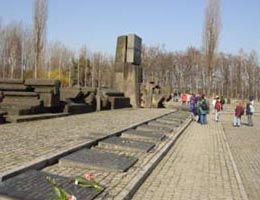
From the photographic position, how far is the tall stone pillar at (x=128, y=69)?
1297 inches

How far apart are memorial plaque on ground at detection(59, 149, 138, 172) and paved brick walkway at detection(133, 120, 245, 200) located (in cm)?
56

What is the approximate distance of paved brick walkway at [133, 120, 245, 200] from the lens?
7.05 m

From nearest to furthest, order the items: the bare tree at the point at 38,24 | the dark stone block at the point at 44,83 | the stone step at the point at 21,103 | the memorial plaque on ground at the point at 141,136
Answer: the memorial plaque on ground at the point at 141,136
the stone step at the point at 21,103
the dark stone block at the point at 44,83
the bare tree at the point at 38,24

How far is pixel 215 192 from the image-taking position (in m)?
7.31

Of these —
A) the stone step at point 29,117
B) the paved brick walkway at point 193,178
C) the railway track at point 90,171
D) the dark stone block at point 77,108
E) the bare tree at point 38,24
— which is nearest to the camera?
the railway track at point 90,171

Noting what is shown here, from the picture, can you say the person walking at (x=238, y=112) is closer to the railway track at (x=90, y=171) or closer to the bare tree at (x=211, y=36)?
the railway track at (x=90, y=171)

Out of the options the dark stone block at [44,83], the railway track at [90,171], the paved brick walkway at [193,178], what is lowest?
Answer: the paved brick walkway at [193,178]

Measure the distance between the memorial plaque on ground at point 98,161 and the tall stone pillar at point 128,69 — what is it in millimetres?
23677

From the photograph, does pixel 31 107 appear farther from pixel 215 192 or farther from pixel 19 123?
pixel 215 192

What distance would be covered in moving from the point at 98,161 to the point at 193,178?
6.06 ft

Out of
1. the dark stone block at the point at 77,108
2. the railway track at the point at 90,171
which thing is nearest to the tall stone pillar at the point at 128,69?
the dark stone block at the point at 77,108

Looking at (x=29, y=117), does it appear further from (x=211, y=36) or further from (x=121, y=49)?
(x=211, y=36)

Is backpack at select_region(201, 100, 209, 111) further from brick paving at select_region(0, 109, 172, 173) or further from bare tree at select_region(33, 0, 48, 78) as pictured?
bare tree at select_region(33, 0, 48, 78)

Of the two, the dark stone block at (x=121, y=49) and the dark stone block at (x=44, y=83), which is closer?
the dark stone block at (x=44, y=83)
